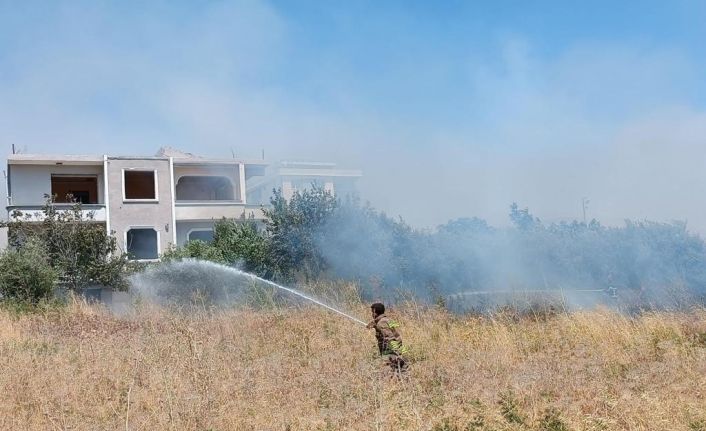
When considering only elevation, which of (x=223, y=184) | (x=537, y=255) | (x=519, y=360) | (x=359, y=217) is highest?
(x=223, y=184)

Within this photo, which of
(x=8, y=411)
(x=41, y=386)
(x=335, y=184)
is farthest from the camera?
(x=335, y=184)

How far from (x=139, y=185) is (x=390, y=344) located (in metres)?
24.8

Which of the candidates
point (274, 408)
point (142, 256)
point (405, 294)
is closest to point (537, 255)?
point (405, 294)

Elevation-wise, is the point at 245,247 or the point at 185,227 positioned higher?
the point at 185,227

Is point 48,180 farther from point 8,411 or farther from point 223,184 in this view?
point 8,411

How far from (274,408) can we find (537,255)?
11.9m

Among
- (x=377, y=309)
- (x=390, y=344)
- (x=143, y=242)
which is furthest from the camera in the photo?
(x=143, y=242)

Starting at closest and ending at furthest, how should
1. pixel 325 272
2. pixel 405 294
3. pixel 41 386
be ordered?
pixel 41 386 → pixel 405 294 → pixel 325 272

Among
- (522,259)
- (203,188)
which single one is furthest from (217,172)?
(522,259)

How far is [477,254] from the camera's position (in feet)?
55.5

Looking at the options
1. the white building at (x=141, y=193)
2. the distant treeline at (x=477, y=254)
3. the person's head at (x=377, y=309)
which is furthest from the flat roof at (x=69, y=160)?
the person's head at (x=377, y=309)

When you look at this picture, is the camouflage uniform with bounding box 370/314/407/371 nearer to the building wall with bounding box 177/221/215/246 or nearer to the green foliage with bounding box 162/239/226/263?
the green foliage with bounding box 162/239/226/263

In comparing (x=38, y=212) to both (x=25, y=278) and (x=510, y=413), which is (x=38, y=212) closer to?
(x=25, y=278)

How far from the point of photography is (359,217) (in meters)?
19.1
